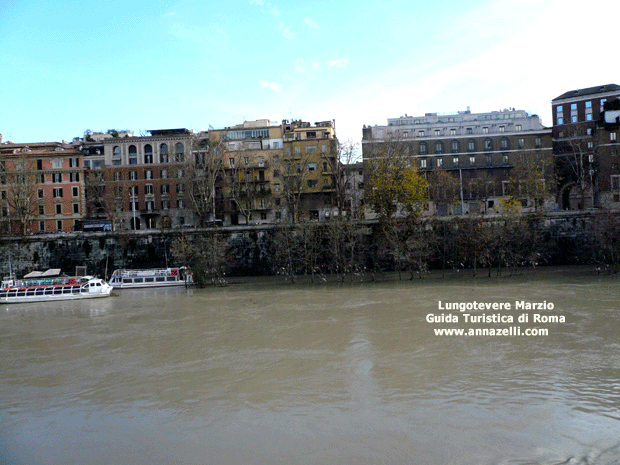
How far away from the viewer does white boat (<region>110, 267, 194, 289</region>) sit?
36719 millimetres

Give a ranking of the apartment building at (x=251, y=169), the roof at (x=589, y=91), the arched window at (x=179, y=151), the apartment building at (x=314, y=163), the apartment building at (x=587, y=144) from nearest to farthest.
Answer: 1. the apartment building at (x=587, y=144)
2. the apartment building at (x=314, y=163)
3. the apartment building at (x=251, y=169)
4. the arched window at (x=179, y=151)
5. the roof at (x=589, y=91)

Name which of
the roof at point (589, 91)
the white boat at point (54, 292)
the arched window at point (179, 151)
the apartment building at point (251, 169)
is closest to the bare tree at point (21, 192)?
the white boat at point (54, 292)

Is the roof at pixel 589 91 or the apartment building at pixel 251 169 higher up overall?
the roof at pixel 589 91

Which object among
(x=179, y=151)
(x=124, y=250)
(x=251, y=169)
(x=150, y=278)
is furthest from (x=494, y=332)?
(x=179, y=151)

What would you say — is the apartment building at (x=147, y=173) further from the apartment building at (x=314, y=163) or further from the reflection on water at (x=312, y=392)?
the reflection on water at (x=312, y=392)

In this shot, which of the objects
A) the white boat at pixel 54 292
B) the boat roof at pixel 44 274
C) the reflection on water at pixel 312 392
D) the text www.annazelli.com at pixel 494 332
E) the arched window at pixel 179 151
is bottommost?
the reflection on water at pixel 312 392

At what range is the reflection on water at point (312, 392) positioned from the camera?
9.20m

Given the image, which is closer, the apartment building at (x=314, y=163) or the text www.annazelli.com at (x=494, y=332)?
→ the text www.annazelli.com at (x=494, y=332)

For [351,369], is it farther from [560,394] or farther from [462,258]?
[462,258]

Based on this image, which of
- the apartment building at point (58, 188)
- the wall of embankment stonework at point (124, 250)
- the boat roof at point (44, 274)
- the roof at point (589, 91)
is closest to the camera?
the boat roof at point (44, 274)

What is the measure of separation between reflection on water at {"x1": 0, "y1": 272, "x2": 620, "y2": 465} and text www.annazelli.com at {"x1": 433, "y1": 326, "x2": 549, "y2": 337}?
0.49 metres

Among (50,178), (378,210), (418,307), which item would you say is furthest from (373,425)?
(50,178)

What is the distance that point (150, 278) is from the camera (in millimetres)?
37406

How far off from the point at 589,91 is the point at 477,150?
47.4 feet
